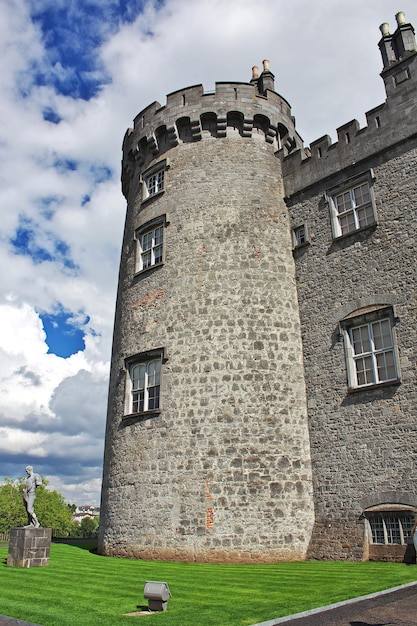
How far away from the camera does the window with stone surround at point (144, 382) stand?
16.8m

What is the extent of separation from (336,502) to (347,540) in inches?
40.1

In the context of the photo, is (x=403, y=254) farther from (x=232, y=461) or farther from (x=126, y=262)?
(x=126, y=262)

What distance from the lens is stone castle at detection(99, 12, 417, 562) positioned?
1417 cm

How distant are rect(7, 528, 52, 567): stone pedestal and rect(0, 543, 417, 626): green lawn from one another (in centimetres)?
38

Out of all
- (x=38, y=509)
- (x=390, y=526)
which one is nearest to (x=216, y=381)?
(x=390, y=526)

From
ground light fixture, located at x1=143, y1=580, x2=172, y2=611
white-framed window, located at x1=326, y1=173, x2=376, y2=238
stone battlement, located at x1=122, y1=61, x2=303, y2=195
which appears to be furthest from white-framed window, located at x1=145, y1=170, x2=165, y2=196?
ground light fixture, located at x1=143, y1=580, x2=172, y2=611

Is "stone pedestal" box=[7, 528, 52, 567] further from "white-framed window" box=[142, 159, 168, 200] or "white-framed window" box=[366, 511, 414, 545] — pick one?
"white-framed window" box=[142, 159, 168, 200]

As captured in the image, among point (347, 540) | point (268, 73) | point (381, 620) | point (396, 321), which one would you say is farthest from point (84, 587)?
point (268, 73)

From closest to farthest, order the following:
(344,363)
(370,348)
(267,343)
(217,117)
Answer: (370,348) → (344,363) → (267,343) → (217,117)

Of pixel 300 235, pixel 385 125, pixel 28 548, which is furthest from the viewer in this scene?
pixel 300 235

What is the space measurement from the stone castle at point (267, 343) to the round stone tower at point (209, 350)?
Answer: 0.06m

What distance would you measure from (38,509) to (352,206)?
7481cm

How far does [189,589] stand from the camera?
910cm

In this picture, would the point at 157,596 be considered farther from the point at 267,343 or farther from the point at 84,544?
the point at 84,544
